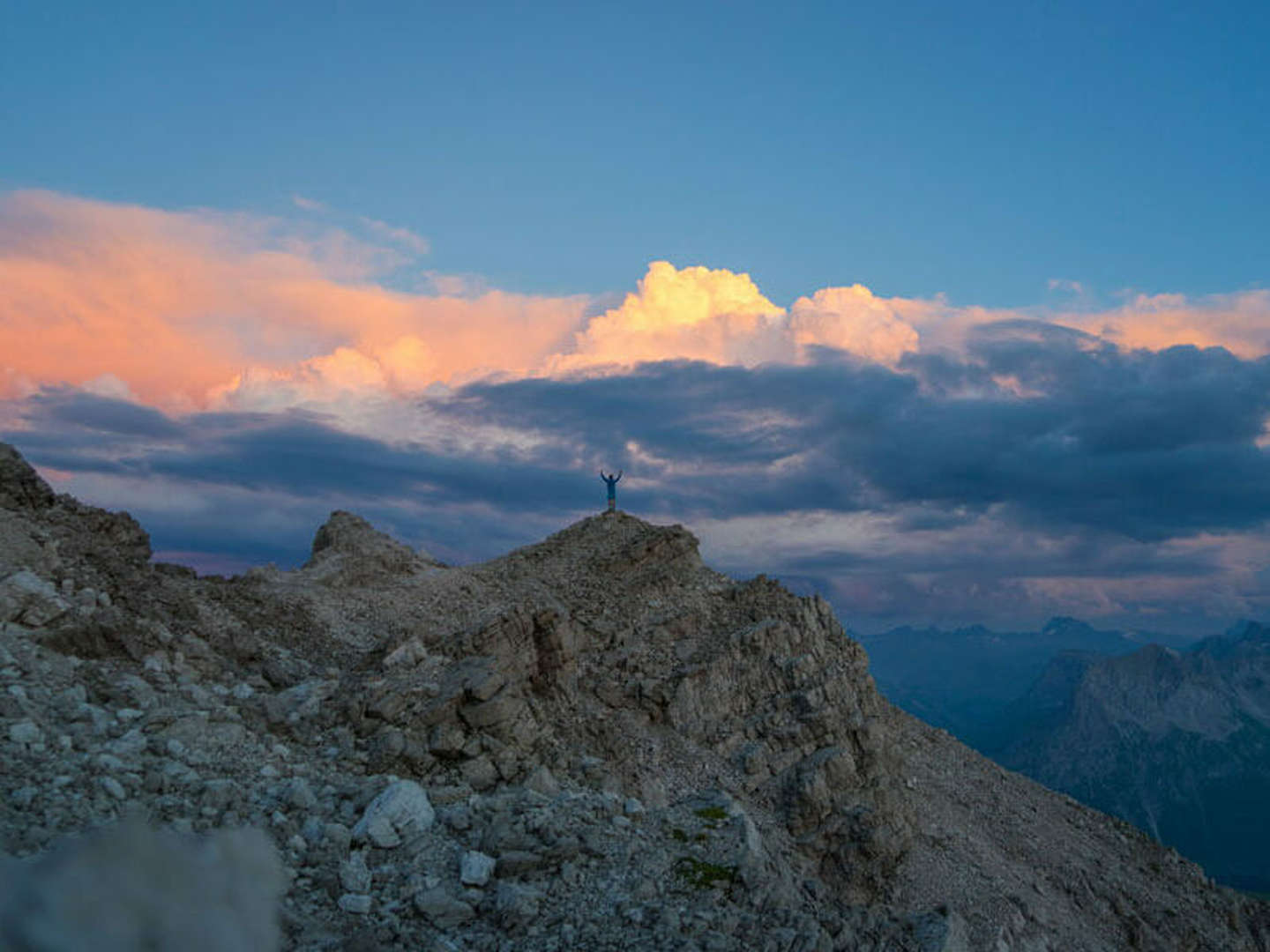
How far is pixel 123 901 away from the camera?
369 inches

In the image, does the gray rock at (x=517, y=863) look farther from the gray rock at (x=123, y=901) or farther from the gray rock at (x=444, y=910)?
the gray rock at (x=123, y=901)

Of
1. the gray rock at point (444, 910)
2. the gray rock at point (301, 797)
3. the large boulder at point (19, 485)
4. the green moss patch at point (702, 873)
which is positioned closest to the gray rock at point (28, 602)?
the large boulder at point (19, 485)

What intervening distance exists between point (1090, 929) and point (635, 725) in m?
20.9

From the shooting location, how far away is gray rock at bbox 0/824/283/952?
880 centimetres

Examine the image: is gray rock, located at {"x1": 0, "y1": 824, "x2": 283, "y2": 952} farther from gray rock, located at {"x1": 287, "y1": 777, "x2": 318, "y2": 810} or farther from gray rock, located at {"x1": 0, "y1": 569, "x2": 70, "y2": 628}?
gray rock, located at {"x1": 0, "y1": 569, "x2": 70, "y2": 628}

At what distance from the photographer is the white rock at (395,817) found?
57.8ft

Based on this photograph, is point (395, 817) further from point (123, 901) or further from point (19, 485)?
point (19, 485)

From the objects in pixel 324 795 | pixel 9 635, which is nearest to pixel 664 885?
pixel 324 795

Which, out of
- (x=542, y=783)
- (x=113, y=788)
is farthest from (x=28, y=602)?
(x=542, y=783)

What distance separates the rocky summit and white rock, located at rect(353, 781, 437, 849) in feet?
0.20

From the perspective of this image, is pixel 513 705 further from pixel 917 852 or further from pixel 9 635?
pixel 917 852

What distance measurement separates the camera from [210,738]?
63.9 feet

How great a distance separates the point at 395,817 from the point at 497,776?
204 inches

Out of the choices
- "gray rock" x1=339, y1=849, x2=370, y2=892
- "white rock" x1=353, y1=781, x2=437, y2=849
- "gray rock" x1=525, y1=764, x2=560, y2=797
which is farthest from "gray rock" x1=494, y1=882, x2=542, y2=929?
"gray rock" x1=525, y1=764, x2=560, y2=797
